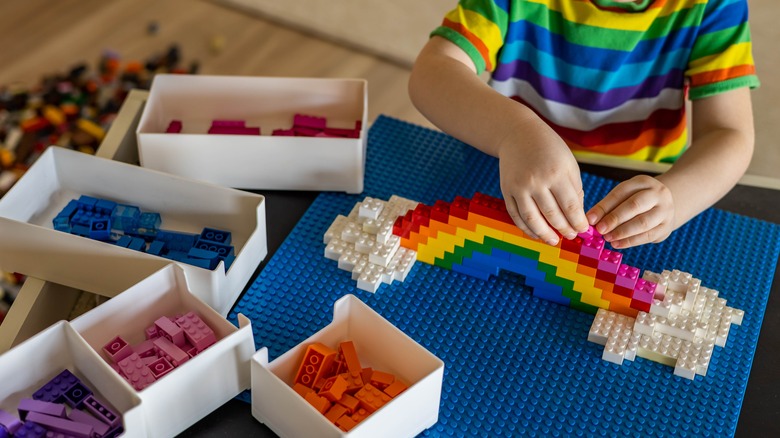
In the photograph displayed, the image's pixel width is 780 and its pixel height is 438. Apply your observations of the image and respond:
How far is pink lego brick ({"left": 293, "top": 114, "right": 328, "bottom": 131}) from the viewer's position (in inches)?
40.7

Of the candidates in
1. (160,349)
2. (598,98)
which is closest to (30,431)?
(160,349)

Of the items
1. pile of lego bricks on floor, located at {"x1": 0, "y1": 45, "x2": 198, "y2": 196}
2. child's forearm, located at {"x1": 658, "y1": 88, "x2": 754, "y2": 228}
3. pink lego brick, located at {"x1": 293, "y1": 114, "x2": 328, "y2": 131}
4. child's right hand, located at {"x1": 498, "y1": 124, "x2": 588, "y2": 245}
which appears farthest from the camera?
pile of lego bricks on floor, located at {"x1": 0, "y1": 45, "x2": 198, "y2": 196}

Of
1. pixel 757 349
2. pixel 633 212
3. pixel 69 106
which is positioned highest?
pixel 633 212

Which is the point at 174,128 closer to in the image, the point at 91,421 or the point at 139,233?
the point at 139,233

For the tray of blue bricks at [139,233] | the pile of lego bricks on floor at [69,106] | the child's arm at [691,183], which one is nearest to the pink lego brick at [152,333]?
the tray of blue bricks at [139,233]

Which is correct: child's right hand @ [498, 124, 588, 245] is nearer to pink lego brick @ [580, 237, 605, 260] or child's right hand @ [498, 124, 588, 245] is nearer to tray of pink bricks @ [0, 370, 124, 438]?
pink lego brick @ [580, 237, 605, 260]

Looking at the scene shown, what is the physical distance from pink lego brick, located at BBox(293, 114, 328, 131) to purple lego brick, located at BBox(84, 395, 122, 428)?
42 centimetres

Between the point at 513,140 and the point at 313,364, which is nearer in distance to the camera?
the point at 313,364

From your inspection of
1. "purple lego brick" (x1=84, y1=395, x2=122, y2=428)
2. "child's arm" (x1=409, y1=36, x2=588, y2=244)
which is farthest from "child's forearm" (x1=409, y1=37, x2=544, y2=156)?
"purple lego brick" (x1=84, y1=395, x2=122, y2=428)

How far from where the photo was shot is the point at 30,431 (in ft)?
2.33

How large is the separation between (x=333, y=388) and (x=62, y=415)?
0.73 feet

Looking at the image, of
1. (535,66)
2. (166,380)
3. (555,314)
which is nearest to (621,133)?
(535,66)

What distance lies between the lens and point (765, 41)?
2.35 meters

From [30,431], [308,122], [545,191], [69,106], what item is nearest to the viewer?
[30,431]
